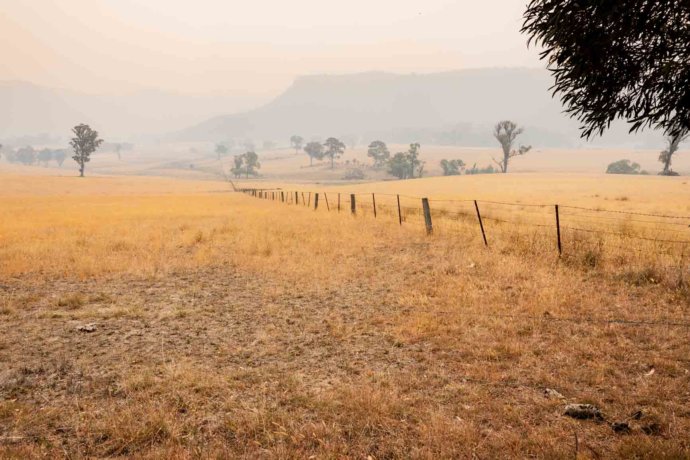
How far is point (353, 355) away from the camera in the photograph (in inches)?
259

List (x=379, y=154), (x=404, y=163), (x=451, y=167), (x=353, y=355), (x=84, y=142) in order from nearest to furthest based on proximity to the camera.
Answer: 1. (x=353, y=355)
2. (x=84, y=142)
3. (x=404, y=163)
4. (x=451, y=167)
5. (x=379, y=154)

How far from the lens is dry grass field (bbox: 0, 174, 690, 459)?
436cm

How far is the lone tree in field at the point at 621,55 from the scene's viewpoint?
6.52m

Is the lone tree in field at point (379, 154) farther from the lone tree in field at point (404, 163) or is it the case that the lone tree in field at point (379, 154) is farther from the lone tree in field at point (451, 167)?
the lone tree in field at point (451, 167)

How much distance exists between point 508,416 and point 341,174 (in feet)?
555

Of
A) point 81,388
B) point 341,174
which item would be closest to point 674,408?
point 81,388

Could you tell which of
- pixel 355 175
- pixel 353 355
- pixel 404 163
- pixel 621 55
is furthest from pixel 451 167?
pixel 353 355

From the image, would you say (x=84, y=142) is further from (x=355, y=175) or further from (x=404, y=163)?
(x=404, y=163)

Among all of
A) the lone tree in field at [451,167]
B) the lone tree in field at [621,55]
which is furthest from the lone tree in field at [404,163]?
the lone tree in field at [621,55]

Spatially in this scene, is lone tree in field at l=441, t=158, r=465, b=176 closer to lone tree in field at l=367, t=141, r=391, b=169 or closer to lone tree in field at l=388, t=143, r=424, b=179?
lone tree in field at l=388, t=143, r=424, b=179

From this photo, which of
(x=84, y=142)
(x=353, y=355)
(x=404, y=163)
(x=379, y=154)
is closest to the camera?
(x=353, y=355)

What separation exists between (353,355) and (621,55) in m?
6.52

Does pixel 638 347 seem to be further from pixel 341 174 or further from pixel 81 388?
pixel 341 174

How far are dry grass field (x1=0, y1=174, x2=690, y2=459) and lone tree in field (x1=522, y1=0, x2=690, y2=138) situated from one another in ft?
11.6
